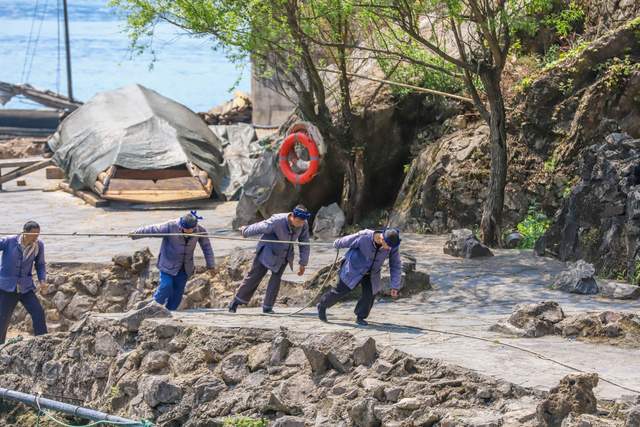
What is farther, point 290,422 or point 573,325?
point 573,325

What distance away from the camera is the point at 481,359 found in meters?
11.7

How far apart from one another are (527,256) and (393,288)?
5.06 meters

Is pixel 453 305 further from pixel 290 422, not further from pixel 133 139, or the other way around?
pixel 133 139

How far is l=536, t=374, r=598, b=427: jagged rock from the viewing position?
10.1m

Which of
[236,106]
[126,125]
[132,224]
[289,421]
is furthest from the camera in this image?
[236,106]

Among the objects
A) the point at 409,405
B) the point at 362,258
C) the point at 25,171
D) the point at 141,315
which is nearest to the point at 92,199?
the point at 25,171

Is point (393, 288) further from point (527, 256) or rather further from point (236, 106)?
point (236, 106)

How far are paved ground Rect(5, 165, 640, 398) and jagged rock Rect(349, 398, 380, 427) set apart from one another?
0.91m

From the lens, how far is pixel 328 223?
2152 cm

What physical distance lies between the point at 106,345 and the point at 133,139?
1302 centimetres

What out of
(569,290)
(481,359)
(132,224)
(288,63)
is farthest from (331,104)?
(481,359)

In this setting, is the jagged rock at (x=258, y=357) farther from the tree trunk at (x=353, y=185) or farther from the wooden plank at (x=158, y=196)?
the wooden plank at (x=158, y=196)

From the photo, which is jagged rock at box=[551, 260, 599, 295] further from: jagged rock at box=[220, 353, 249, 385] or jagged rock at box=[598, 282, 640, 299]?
jagged rock at box=[220, 353, 249, 385]

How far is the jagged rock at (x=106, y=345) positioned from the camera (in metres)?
13.9
